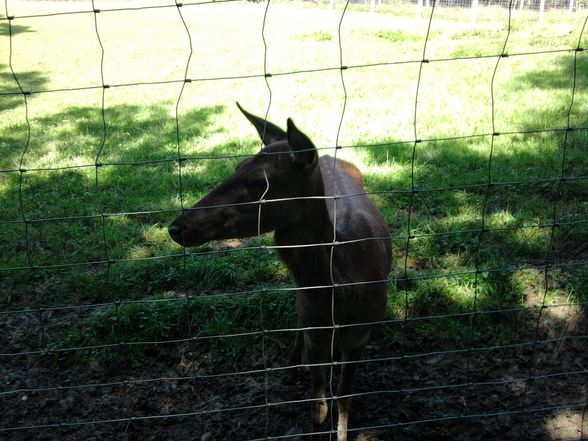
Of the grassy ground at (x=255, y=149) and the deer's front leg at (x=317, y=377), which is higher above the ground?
the grassy ground at (x=255, y=149)

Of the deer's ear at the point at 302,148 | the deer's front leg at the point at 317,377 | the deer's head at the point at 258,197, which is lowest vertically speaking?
the deer's front leg at the point at 317,377

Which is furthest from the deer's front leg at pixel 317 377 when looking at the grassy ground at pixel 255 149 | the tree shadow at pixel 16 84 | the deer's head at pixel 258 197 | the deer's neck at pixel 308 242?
the tree shadow at pixel 16 84

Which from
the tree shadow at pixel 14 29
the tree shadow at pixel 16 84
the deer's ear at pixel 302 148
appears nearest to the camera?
the deer's ear at pixel 302 148

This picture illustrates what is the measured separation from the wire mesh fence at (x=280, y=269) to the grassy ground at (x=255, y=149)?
2 cm

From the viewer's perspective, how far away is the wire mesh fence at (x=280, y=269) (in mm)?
3256

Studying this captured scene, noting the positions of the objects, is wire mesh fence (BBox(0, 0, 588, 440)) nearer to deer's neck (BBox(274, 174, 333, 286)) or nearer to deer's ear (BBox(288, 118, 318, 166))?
deer's neck (BBox(274, 174, 333, 286))

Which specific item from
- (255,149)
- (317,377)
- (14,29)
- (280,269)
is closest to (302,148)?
(317,377)

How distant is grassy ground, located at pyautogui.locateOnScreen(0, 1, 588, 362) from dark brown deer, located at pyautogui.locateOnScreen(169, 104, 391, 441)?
27 centimetres

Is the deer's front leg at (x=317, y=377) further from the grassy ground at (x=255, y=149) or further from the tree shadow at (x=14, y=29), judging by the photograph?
the tree shadow at (x=14, y=29)

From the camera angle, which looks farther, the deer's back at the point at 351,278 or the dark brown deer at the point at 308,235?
the deer's back at the point at 351,278

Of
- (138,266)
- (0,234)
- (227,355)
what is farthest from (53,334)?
(0,234)

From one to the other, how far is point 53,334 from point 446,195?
3.29 m

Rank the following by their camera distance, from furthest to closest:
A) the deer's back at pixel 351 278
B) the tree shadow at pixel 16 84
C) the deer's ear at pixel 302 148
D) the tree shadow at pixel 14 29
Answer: the tree shadow at pixel 14 29
the tree shadow at pixel 16 84
the deer's back at pixel 351 278
the deer's ear at pixel 302 148

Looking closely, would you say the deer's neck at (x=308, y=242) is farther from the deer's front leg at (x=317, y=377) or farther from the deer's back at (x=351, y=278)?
the deer's front leg at (x=317, y=377)
